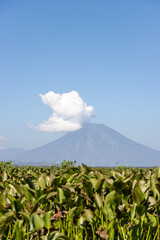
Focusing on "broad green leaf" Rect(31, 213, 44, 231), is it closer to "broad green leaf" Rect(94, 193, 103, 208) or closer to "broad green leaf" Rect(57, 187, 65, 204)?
"broad green leaf" Rect(57, 187, 65, 204)

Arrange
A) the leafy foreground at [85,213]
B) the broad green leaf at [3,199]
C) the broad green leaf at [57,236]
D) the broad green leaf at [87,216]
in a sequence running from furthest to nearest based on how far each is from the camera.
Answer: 1. the broad green leaf at [3,199]
2. the broad green leaf at [87,216]
3. the leafy foreground at [85,213]
4. the broad green leaf at [57,236]

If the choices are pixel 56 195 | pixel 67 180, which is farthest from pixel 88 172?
pixel 56 195

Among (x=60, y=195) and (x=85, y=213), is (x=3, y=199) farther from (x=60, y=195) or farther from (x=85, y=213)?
(x=85, y=213)

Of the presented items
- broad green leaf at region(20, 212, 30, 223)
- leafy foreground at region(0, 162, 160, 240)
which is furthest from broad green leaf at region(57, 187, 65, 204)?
broad green leaf at region(20, 212, 30, 223)

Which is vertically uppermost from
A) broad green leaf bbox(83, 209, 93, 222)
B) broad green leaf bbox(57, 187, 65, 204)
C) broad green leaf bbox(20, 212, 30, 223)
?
broad green leaf bbox(57, 187, 65, 204)

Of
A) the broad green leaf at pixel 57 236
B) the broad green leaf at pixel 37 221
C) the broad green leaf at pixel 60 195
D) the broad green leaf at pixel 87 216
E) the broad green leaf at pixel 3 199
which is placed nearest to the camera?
the broad green leaf at pixel 57 236

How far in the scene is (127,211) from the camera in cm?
289

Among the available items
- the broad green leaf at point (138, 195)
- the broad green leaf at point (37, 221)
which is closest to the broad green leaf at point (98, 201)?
the broad green leaf at point (138, 195)

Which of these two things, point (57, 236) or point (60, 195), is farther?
point (60, 195)

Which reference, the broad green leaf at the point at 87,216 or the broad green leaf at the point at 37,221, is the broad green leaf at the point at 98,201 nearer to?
the broad green leaf at the point at 87,216

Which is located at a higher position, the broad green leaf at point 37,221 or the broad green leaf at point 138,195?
the broad green leaf at point 138,195

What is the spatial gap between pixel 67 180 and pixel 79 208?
90 cm

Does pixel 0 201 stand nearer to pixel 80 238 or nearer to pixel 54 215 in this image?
pixel 54 215

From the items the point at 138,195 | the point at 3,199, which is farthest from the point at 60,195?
the point at 138,195
